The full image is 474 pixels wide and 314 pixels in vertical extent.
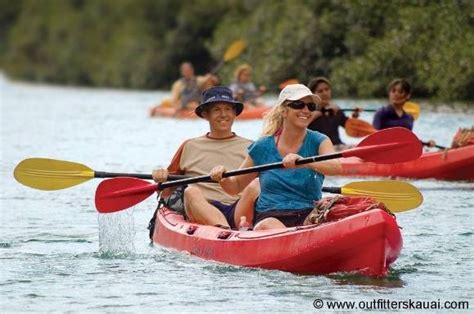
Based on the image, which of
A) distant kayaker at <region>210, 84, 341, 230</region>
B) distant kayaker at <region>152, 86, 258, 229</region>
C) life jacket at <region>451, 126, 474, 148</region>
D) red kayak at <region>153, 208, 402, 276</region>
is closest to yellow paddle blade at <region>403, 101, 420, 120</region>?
life jacket at <region>451, 126, 474, 148</region>

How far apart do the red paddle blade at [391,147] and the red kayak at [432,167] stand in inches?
240

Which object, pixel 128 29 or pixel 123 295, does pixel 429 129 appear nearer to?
pixel 123 295

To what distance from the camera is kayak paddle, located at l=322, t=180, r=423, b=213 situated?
9945 mm

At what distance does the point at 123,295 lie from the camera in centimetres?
910

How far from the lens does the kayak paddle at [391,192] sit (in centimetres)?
995

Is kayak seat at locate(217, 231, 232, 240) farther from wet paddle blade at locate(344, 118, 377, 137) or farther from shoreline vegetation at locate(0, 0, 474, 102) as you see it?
shoreline vegetation at locate(0, 0, 474, 102)

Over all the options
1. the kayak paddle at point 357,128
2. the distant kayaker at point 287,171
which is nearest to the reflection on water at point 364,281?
the distant kayaker at point 287,171

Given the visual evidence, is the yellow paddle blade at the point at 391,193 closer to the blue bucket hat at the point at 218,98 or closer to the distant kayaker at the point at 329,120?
the blue bucket hat at the point at 218,98

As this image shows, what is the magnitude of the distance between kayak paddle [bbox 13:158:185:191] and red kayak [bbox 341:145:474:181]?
5.74 metres

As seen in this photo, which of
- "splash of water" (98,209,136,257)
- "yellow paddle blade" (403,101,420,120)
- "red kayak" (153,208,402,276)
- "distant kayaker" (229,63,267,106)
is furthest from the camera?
"distant kayaker" (229,63,267,106)

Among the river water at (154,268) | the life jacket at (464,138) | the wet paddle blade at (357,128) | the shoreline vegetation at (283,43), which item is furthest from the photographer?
the shoreline vegetation at (283,43)

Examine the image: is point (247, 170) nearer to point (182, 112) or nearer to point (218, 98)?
point (218, 98)

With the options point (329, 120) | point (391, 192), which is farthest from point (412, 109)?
point (391, 192)

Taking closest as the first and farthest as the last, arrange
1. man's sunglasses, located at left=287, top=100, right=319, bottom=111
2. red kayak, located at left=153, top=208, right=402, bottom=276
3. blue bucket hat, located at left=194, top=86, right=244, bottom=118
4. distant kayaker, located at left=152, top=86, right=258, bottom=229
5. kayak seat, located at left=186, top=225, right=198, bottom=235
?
red kayak, located at left=153, top=208, right=402, bottom=276
man's sunglasses, located at left=287, top=100, right=319, bottom=111
kayak seat, located at left=186, top=225, right=198, bottom=235
distant kayaker, located at left=152, top=86, right=258, bottom=229
blue bucket hat, located at left=194, top=86, right=244, bottom=118
